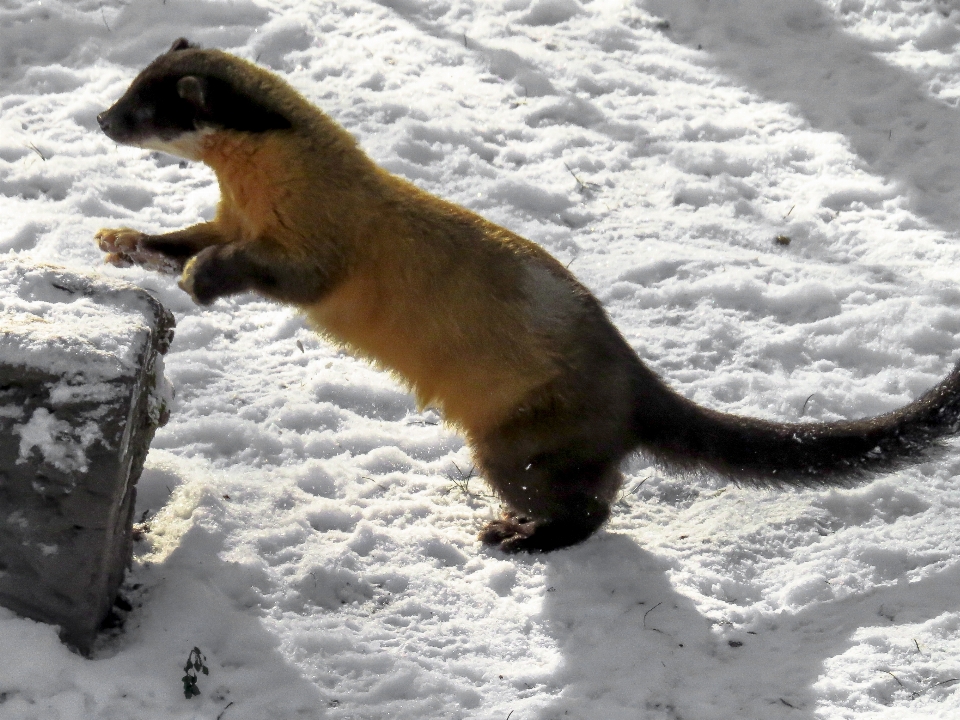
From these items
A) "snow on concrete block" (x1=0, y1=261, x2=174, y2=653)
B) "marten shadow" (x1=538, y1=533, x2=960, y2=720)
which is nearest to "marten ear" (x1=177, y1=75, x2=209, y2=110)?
"snow on concrete block" (x1=0, y1=261, x2=174, y2=653)

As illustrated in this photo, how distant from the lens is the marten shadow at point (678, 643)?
12.5 ft

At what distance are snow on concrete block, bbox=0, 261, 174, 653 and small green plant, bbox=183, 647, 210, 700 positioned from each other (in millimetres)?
365

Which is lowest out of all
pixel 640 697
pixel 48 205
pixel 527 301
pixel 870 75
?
pixel 48 205

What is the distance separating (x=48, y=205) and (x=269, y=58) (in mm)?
2258

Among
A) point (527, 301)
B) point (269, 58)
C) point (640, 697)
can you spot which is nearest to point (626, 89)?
point (269, 58)

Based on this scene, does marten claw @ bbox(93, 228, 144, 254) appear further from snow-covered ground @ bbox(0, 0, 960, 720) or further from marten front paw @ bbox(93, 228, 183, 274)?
snow-covered ground @ bbox(0, 0, 960, 720)

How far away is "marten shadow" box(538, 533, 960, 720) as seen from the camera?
380 centimetres

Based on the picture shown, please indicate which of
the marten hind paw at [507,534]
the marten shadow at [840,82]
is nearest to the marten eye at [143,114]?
the marten hind paw at [507,534]

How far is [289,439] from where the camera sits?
525cm

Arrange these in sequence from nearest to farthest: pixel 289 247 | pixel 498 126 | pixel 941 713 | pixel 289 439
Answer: pixel 941 713 → pixel 289 247 → pixel 289 439 → pixel 498 126

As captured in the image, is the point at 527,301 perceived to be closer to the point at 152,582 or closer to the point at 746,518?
the point at 746,518

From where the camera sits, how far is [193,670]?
147 inches

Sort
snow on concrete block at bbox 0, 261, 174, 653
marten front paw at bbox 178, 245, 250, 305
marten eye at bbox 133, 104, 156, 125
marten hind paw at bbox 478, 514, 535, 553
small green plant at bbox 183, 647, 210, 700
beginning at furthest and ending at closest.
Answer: marten eye at bbox 133, 104, 156, 125
marten hind paw at bbox 478, 514, 535, 553
marten front paw at bbox 178, 245, 250, 305
small green plant at bbox 183, 647, 210, 700
snow on concrete block at bbox 0, 261, 174, 653

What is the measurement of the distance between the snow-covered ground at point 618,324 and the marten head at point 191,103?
3.07ft
